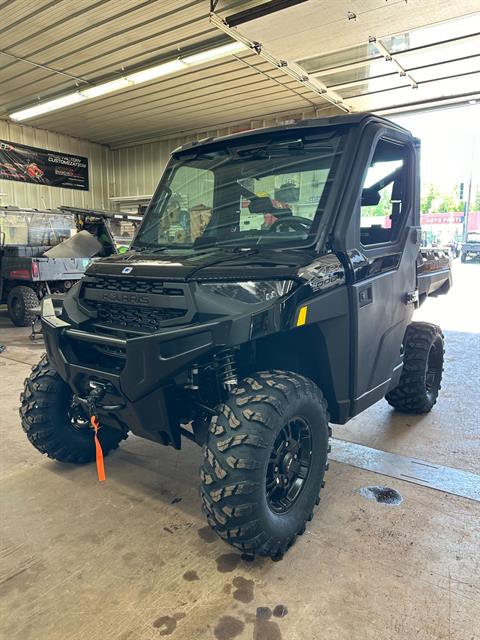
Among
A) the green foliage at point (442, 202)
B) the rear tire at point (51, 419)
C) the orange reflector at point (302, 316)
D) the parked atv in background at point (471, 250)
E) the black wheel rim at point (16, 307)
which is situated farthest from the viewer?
the green foliage at point (442, 202)

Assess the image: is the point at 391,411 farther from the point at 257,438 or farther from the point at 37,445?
the point at 37,445

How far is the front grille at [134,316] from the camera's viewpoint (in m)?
2.16

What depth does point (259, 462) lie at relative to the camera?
198cm

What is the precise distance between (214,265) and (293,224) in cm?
55

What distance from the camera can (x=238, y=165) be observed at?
9.14 feet

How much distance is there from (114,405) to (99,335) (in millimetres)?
356

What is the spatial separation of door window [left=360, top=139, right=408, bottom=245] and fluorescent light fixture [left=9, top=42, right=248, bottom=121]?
231 inches

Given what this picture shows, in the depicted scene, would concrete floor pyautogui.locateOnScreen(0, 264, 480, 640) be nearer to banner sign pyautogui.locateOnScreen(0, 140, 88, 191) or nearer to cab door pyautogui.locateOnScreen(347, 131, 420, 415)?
cab door pyautogui.locateOnScreen(347, 131, 420, 415)

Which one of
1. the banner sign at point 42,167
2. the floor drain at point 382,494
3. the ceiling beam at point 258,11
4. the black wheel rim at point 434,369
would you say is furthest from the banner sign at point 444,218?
the floor drain at point 382,494

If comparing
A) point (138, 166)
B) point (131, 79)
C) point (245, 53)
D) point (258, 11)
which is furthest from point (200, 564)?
point (138, 166)

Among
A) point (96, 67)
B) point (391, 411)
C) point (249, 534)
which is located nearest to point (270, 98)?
point (96, 67)

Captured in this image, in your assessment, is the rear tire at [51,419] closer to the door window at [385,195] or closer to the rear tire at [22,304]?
the door window at [385,195]

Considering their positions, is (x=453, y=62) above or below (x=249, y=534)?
above

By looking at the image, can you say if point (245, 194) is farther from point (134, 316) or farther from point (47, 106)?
point (47, 106)
